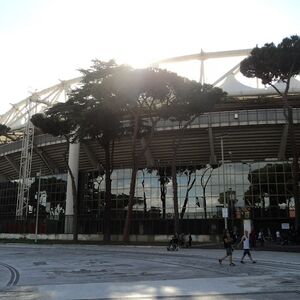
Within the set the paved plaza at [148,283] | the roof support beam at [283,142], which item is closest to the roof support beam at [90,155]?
the roof support beam at [283,142]

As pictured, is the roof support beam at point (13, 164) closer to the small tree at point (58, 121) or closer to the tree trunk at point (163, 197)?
the small tree at point (58, 121)

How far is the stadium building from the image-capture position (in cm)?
4803

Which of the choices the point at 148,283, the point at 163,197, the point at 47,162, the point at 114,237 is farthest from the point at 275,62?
the point at 47,162

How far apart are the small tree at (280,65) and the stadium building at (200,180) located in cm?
1104

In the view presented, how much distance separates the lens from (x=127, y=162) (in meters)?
56.7

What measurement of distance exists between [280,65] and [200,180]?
721 inches

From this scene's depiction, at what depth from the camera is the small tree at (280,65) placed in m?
34.6

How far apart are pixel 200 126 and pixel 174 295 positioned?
3904cm

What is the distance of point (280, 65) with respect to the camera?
35156 mm

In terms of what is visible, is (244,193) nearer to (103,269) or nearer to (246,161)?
(246,161)

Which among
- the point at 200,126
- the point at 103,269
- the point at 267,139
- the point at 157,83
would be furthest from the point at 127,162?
the point at 103,269

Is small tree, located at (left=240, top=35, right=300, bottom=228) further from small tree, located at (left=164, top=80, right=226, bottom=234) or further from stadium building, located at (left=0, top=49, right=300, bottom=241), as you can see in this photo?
stadium building, located at (left=0, top=49, right=300, bottom=241)

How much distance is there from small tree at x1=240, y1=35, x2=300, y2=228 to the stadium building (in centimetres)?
1104

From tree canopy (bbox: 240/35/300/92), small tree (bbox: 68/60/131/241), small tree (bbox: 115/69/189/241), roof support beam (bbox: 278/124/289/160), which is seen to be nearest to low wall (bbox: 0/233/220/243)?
small tree (bbox: 68/60/131/241)
